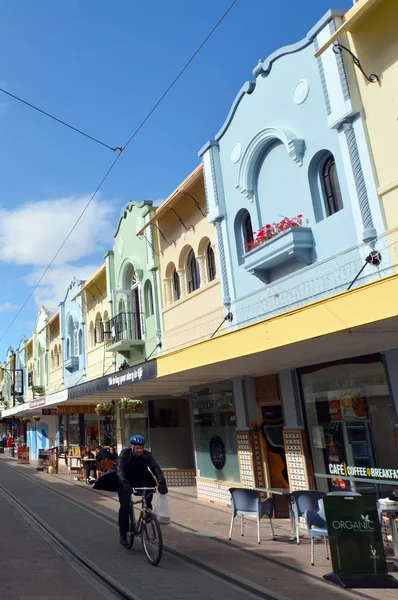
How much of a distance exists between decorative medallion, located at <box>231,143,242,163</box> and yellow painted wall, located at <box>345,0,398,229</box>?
11.9ft

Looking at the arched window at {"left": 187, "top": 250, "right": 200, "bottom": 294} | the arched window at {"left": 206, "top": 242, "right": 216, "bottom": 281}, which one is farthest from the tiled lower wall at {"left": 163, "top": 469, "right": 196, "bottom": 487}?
the arched window at {"left": 206, "top": 242, "right": 216, "bottom": 281}

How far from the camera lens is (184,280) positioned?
16094 mm

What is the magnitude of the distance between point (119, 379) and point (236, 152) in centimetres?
657

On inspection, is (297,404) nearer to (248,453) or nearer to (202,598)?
(248,453)

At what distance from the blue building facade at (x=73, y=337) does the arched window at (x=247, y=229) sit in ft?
47.4

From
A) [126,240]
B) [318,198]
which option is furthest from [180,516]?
[126,240]

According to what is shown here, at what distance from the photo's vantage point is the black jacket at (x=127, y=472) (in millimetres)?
7665

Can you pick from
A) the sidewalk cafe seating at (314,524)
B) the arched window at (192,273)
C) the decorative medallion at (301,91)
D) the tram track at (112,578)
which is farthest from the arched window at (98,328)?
the sidewalk cafe seating at (314,524)

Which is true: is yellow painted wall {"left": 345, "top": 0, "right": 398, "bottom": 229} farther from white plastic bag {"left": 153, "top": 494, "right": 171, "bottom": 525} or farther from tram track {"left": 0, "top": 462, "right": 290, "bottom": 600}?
tram track {"left": 0, "top": 462, "right": 290, "bottom": 600}

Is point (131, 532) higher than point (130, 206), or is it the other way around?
point (130, 206)

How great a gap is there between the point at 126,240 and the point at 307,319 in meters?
13.6

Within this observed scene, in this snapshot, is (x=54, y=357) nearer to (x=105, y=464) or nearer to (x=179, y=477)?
(x=105, y=464)

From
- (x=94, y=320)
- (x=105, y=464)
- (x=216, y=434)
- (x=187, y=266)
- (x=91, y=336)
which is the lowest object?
(x=105, y=464)

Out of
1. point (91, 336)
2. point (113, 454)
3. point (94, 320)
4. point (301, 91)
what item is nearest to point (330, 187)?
point (301, 91)
